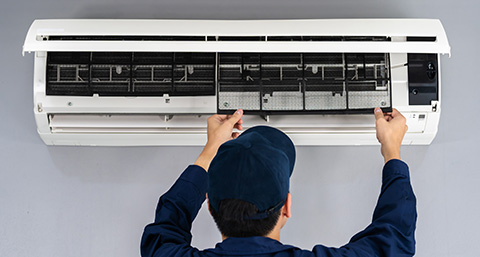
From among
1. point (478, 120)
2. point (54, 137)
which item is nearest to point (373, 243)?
point (478, 120)

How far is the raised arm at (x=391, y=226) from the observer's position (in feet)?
3.27

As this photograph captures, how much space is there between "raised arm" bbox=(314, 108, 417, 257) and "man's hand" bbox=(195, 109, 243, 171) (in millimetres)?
367

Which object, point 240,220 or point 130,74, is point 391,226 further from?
point 130,74

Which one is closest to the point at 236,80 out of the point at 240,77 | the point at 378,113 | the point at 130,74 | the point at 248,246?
the point at 240,77

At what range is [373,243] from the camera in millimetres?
1018

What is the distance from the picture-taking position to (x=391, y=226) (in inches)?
40.4

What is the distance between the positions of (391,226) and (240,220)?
0.35 m

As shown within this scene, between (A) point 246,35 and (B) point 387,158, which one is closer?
(B) point 387,158

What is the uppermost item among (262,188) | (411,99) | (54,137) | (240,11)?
(240,11)

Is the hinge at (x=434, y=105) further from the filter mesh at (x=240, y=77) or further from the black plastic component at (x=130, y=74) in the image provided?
the black plastic component at (x=130, y=74)

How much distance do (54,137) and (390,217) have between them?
1.13m

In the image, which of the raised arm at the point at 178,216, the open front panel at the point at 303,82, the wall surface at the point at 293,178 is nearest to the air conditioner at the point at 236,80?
the open front panel at the point at 303,82

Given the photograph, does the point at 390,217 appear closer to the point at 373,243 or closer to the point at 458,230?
the point at 373,243

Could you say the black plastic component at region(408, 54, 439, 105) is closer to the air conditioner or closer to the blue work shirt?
the air conditioner
